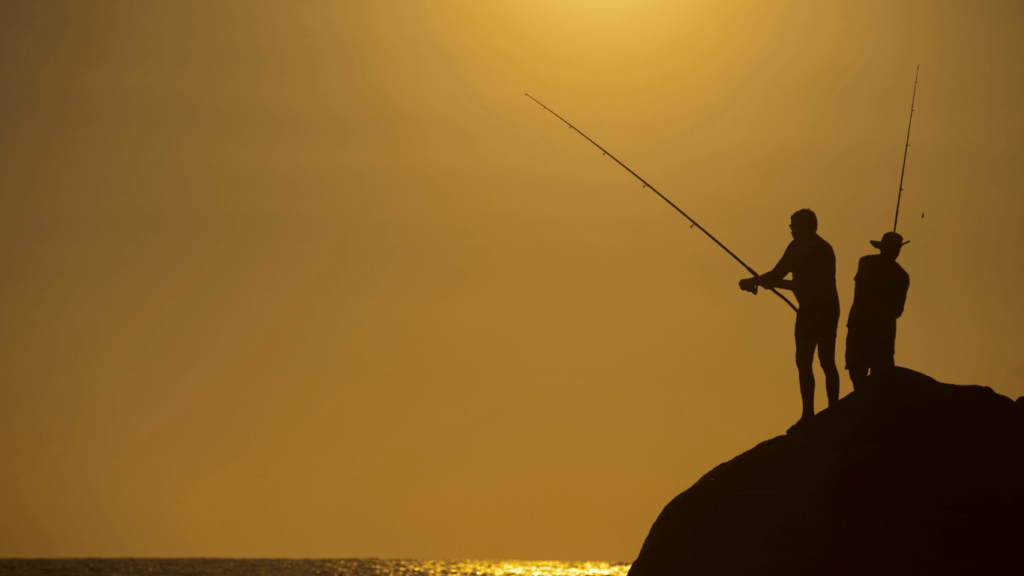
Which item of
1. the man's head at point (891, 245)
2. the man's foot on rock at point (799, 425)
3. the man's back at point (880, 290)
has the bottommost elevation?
the man's foot on rock at point (799, 425)

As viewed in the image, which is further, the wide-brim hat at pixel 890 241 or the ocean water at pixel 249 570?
the ocean water at pixel 249 570

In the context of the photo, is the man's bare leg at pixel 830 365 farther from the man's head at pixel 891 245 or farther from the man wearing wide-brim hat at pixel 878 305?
the man's head at pixel 891 245

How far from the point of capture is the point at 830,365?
10.3 m

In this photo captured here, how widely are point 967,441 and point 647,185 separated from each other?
19.4 ft

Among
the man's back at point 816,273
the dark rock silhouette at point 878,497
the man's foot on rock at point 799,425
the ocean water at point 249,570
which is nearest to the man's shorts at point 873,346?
the dark rock silhouette at point 878,497

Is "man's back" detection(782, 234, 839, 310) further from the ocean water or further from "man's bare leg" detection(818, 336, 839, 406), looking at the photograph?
the ocean water

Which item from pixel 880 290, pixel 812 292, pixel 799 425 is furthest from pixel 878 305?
pixel 799 425

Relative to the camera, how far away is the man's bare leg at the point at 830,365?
10.2m

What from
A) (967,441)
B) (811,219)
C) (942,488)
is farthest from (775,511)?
(811,219)

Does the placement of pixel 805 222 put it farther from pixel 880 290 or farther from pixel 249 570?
pixel 249 570

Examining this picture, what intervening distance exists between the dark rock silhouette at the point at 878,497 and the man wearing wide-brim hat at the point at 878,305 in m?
0.25

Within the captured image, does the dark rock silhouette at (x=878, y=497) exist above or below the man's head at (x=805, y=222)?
below

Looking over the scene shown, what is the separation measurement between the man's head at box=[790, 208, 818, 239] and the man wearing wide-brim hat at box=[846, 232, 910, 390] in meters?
0.62

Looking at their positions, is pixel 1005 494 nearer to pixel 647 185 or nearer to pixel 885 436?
pixel 885 436
